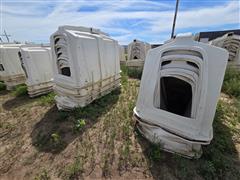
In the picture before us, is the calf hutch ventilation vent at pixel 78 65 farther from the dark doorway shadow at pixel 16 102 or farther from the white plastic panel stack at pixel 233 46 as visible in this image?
the white plastic panel stack at pixel 233 46

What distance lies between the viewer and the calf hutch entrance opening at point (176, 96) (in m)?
2.99

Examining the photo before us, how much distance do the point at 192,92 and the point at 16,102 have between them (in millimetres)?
5337

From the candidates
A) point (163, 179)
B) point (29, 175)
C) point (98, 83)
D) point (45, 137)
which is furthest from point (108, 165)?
point (98, 83)

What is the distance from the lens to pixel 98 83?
3.99 m

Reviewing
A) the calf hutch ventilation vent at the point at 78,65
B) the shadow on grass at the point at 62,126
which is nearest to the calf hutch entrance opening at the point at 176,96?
the shadow on grass at the point at 62,126

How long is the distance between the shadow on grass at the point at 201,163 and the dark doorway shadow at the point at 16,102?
413cm

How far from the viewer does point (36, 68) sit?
182 inches

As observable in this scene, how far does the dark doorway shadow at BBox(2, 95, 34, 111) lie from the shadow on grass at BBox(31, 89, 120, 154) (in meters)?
1.38

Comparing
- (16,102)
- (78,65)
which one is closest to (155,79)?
(78,65)

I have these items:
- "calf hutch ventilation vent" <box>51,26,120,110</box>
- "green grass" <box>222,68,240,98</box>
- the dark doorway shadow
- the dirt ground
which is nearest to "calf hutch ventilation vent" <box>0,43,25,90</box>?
the dark doorway shadow

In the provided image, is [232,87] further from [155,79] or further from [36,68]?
[36,68]

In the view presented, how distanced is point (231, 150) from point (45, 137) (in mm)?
3498

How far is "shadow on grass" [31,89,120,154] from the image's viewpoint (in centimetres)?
257

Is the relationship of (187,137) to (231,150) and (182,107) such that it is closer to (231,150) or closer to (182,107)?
(231,150)
